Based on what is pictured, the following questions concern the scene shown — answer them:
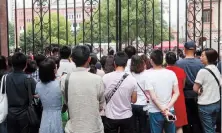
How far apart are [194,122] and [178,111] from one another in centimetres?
61

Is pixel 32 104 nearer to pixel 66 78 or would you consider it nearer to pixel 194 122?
pixel 66 78

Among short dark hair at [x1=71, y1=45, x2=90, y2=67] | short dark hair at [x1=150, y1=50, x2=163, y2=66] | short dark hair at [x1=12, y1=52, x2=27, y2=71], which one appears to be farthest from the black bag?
short dark hair at [x1=150, y1=50, x2=163, y2=66]

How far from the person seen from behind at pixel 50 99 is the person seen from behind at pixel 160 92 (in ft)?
4.02

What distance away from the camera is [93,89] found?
155 inches

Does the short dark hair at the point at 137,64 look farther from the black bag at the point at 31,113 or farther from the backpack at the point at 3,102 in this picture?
the backpack at the point at 3,102

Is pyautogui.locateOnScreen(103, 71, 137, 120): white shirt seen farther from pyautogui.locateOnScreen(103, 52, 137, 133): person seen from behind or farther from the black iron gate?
the black iron gate

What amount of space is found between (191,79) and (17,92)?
252 centimetres

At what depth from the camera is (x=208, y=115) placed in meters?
5.27

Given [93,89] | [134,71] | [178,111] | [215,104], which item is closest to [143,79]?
[134,71]

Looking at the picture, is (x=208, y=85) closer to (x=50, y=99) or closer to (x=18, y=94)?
(x=50, y=99)

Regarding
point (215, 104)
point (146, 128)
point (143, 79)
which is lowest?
point (146, 128)

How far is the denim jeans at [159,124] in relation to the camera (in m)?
4.94

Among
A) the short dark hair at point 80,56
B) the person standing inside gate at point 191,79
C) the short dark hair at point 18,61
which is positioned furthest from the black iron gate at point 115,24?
the short dark hair at point 80,56

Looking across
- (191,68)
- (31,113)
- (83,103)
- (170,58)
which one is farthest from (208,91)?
(31,113)
